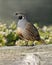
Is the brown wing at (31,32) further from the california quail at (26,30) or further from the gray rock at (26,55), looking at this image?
the gray rock at (26,55)

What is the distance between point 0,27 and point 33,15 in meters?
0.84

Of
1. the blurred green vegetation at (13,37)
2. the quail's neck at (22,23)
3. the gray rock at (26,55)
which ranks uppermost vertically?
the quail's neck at (22,23)

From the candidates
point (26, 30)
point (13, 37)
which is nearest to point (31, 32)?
point (26, 30)

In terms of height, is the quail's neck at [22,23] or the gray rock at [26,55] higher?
the quail's neck at [22,23]

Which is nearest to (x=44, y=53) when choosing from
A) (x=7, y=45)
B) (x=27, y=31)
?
(x=7, y=45)

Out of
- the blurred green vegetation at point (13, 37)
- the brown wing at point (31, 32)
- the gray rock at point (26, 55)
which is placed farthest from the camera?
the brown wing at point (31, 32)

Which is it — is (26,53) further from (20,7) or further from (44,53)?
(20,7)

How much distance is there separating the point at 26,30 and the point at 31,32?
0.18ft

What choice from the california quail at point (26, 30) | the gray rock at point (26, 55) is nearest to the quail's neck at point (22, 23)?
the california quail at point (26, 30)

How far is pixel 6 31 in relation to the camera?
2701 mm

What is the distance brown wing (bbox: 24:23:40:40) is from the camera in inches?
107

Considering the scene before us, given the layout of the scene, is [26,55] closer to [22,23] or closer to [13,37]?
[13,37]

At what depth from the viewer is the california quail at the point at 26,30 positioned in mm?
2729

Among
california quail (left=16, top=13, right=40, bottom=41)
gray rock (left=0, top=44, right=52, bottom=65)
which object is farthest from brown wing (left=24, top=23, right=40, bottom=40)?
gray rock (left=0, top=44, right=52, bottom=65)
